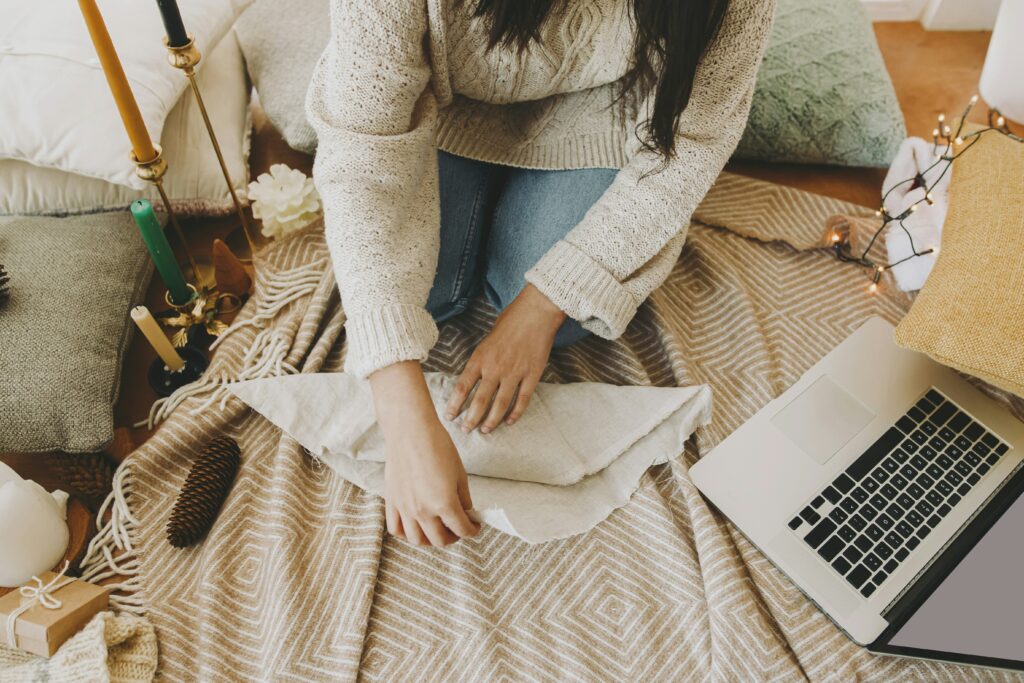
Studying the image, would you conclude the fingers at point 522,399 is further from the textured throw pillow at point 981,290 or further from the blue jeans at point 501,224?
the textured throw pillow at point 981,290

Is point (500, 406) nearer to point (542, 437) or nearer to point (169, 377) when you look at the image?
point (542, 437)

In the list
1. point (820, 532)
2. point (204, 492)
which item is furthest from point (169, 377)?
point (820, 532)

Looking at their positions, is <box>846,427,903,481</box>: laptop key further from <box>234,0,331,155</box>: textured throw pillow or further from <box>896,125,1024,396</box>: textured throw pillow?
<box>234,0,331,155</box>: textured throw pillow

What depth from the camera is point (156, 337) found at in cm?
84

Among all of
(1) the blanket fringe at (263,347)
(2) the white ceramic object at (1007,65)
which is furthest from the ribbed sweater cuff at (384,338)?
(2) the white ceramic object at (1007,65)

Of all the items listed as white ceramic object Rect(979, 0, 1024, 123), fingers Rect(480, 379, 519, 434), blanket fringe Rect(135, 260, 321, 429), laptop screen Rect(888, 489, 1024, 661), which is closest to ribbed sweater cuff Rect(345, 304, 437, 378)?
fingers Rect(480, 379, 519, 434)

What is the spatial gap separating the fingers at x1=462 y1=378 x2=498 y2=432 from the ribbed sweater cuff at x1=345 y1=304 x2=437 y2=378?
9 cm

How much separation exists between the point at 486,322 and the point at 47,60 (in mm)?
706

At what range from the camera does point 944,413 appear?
0.82 m

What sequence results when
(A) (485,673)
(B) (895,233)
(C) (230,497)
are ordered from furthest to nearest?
(B) (895,233) < (C) (230,497) < (A) (485,673)

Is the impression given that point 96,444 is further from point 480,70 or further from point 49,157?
point 480,70

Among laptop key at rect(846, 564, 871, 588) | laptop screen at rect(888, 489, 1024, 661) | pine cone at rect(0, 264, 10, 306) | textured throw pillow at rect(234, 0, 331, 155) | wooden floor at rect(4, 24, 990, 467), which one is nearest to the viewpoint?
laptop screen at rect(888, 489, 1024, 661)

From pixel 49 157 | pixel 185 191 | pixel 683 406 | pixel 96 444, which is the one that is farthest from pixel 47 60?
pixel 683 406

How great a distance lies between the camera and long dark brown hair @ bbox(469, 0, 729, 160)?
639 mm
